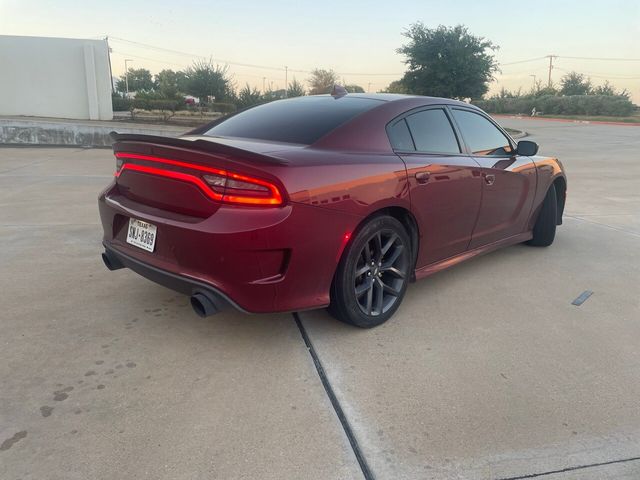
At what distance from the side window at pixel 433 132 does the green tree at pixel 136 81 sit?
87323mm

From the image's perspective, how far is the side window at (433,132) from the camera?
11.7ft

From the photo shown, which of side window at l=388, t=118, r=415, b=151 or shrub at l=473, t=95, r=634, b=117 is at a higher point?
shrub at l=473, t=95, r=634, b=117

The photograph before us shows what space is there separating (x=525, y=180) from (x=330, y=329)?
246 centimetres

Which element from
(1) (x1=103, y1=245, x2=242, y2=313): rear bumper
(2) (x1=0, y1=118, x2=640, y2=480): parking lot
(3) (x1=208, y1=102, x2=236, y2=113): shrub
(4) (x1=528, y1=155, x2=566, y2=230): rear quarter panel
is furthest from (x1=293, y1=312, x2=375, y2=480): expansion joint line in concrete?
(3) (x1=208, y1=102, x2=236, y2=113): shrub

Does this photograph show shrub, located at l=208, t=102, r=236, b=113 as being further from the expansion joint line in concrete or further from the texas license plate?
the expansion joint line in concrete

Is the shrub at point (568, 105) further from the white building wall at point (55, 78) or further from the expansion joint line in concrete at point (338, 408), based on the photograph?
the expansion joint line in concrete at point (338, 408)

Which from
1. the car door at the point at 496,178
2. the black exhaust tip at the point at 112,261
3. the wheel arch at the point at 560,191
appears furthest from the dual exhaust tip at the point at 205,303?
the wheel arch at the point at 560,191

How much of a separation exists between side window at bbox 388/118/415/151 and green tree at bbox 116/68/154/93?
87.6m

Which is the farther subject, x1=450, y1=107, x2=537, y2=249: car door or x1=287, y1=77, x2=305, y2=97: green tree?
x1=287, y1=77, x2=305, y2=97: green tree

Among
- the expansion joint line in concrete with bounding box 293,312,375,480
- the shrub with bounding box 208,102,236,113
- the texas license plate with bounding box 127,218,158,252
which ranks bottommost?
the expansion joint line in concrete with bounding box 293,312,375,480

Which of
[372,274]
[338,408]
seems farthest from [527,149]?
[338,408]

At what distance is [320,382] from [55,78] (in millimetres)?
21810

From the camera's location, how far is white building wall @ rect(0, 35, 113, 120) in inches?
776

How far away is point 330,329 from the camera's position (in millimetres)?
3250
